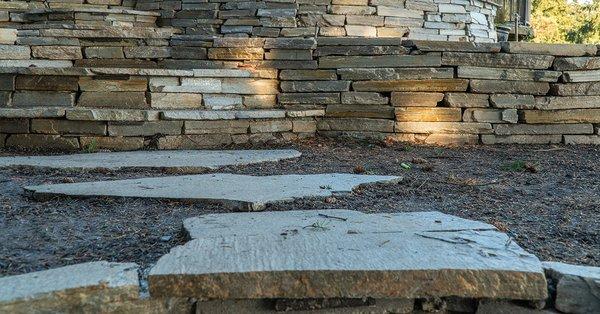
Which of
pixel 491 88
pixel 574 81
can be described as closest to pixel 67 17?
pixel 491 88

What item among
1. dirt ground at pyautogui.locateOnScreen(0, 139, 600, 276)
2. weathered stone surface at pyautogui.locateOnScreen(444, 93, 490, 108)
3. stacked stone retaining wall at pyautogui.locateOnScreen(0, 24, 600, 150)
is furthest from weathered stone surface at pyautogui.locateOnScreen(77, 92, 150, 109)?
weathered stone surface at pyautogui.locateOnScreen(444, 93, 490, 108)

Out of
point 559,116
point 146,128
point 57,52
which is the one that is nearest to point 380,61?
point 559,116

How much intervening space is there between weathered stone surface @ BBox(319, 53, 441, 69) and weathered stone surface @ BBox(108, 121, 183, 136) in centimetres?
157

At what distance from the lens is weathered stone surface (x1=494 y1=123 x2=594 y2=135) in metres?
5.67

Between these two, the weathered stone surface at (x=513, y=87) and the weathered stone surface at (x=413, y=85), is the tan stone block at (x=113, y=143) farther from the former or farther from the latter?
the weathered stone surface at (x=513, y=87)

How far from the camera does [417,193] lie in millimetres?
3471

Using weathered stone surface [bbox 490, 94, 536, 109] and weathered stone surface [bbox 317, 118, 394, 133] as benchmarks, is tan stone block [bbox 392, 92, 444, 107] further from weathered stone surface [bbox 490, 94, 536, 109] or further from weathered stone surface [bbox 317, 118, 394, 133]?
weathered stone surface [bbox 490, 94, 536, 109]

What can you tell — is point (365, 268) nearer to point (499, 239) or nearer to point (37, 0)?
point (499, 239)

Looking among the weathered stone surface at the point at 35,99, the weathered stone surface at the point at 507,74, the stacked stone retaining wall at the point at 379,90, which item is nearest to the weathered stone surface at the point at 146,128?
the stacked stone retaining wall at the point at 379,90

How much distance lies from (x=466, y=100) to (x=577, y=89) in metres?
1.08

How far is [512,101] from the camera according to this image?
5.62 m

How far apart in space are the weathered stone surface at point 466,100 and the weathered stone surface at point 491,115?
0.05 m

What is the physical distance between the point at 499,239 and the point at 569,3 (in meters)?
24.0

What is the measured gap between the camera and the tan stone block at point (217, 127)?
5.18 metres
